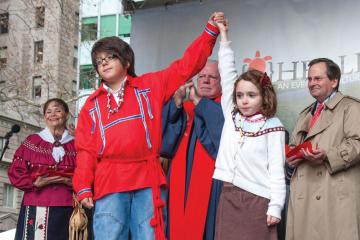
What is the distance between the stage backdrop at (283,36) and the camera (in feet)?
18.6

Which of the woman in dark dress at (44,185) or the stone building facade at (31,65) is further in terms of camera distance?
the stone building facade at (31,65)

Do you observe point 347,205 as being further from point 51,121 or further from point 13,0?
point 13,0

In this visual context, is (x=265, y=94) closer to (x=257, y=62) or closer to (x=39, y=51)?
(x=257, y=62)

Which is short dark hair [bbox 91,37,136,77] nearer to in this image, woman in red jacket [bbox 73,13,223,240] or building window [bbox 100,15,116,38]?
woman in red jacket [bbox 73,13,223,240]

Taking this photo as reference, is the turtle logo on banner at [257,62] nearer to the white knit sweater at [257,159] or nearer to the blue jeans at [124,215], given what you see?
the white knit sweater at [257,159]

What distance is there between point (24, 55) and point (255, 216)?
914 inches

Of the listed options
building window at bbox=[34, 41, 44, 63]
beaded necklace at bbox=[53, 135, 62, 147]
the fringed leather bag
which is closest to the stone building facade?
building window at bbox=[34, 41, 44, 63]

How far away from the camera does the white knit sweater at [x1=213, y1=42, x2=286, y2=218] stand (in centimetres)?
400

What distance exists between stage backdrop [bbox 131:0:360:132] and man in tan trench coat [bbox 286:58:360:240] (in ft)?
3.84

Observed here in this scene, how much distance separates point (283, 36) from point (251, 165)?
232cm

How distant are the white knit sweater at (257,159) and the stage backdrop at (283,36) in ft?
5.82

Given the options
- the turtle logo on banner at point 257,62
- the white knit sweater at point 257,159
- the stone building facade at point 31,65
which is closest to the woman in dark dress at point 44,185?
the white knit sweater at point 257,159

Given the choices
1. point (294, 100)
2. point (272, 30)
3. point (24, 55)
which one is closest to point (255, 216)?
point (294, 100)

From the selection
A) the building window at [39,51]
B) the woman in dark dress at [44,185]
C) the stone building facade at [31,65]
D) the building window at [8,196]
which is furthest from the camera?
the building window at [8,196]
